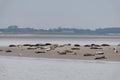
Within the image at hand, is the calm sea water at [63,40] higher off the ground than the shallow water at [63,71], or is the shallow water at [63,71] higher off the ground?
the shallow water at [63,71]

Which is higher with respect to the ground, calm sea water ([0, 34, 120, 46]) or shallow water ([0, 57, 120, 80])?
shallow water ([0, 57, 120, 80])

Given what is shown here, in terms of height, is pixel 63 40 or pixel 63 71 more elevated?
pixel 63 71

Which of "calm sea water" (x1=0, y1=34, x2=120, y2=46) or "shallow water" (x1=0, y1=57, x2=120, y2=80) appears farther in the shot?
"calm sea water" (x1=0, y1=34, x2=120, y2=46)

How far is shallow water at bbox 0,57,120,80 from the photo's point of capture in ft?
93.2

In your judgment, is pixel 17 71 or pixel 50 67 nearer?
pixel 17 71

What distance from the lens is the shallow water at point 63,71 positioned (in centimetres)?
2841

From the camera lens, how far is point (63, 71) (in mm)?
32031

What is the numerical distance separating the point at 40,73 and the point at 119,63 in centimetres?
938

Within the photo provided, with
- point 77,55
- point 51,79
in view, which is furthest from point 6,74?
point 77,55

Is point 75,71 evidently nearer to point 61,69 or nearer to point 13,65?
point 61,69

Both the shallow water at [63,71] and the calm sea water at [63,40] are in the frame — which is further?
the calm sea water at [63,40]

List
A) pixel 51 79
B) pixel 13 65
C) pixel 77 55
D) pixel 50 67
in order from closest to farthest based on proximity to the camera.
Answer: pixel 51 79, pixel 50 67, pixel 13 65, pixel 77 55

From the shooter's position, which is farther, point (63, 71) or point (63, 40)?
point (63, 40)

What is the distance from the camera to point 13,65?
37.4 metres
